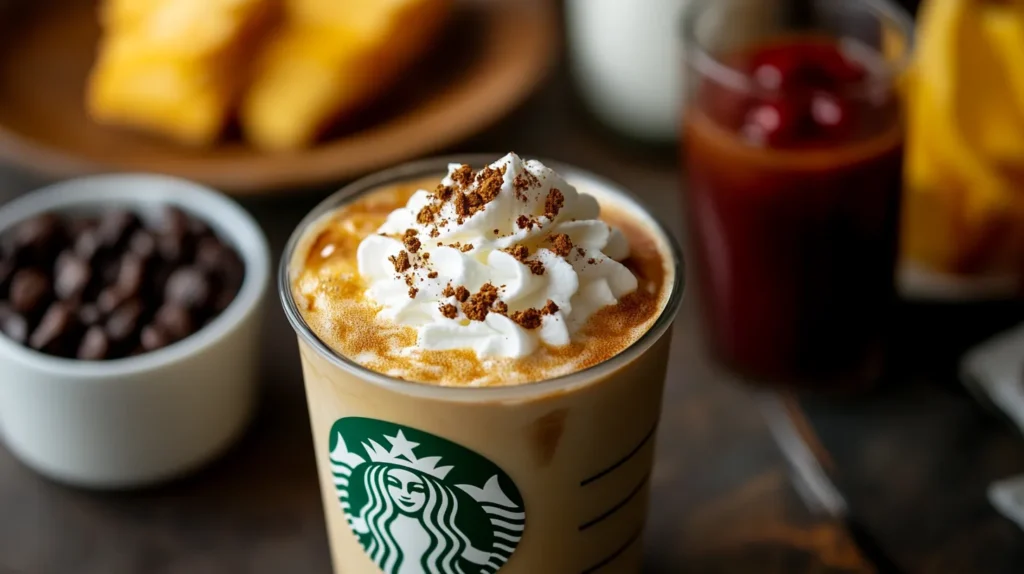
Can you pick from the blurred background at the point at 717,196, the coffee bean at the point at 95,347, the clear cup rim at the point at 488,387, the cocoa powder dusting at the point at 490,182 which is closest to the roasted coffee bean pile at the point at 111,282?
the coffee bean at the point at 95,347

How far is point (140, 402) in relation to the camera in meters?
0.87

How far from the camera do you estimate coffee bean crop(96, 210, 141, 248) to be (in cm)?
98

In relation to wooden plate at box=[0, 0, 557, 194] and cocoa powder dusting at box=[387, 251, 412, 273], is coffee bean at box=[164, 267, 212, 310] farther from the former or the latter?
cocoa powder dusting at box=[387, 251, 412, 273]

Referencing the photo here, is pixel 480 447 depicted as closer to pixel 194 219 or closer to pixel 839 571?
pixel 839 571

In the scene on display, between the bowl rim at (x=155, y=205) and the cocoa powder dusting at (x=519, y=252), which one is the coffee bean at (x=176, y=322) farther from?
the cocoa powder dusting at (x=519, y=252)

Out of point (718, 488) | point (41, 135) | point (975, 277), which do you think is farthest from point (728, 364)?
point (41, 135)

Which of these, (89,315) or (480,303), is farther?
(89,315)

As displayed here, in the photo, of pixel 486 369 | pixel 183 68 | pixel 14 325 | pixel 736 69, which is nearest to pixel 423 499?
pixel 486 369

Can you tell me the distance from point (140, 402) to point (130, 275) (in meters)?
0.13

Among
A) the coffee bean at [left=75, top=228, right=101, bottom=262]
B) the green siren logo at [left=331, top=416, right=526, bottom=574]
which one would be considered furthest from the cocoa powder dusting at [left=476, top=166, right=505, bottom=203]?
the coffee bean at [left=75, top=228, right=101, bottom=262]

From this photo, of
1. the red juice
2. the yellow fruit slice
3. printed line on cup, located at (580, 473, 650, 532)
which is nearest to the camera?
printed line on cup, located at (580, 473, 650, 532)

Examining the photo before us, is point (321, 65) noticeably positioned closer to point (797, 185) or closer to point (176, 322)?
point (176, 322)

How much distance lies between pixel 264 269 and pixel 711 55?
0.46m

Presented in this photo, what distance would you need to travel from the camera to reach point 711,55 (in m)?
1.02
